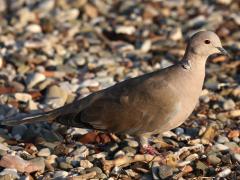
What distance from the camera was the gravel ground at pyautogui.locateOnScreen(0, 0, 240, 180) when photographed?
575 centimetres

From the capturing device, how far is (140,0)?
1053 cm

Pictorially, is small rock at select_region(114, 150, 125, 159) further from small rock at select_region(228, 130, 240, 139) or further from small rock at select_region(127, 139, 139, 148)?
small rock at select_region(228, 130, 240, 139)

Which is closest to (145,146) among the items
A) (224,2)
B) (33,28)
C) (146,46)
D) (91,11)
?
(146,46)

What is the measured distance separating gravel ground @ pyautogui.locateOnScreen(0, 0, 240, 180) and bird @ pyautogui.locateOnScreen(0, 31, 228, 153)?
9.2 inches

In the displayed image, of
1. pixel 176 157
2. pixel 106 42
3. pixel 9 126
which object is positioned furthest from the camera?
pixel 106 42

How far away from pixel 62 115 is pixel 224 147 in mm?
1499

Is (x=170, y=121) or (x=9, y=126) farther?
(x=9, y=126)

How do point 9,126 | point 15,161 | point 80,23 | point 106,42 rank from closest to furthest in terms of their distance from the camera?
1. point 15,161
2. point 9,126
3. point 106,42
4. point 80,23

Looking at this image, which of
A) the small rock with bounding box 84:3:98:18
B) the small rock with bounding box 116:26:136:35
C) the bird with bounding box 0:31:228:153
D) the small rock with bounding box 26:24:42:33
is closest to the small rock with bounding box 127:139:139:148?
the bird with bounding box 0:31:228:153

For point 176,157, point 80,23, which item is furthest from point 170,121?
point 80,23

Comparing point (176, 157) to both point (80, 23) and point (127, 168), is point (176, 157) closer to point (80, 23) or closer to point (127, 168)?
point (127, 168)

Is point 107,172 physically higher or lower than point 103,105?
lower

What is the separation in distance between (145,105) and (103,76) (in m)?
1.99

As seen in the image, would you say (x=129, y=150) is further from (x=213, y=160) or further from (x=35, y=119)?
(x=35, y=119)
